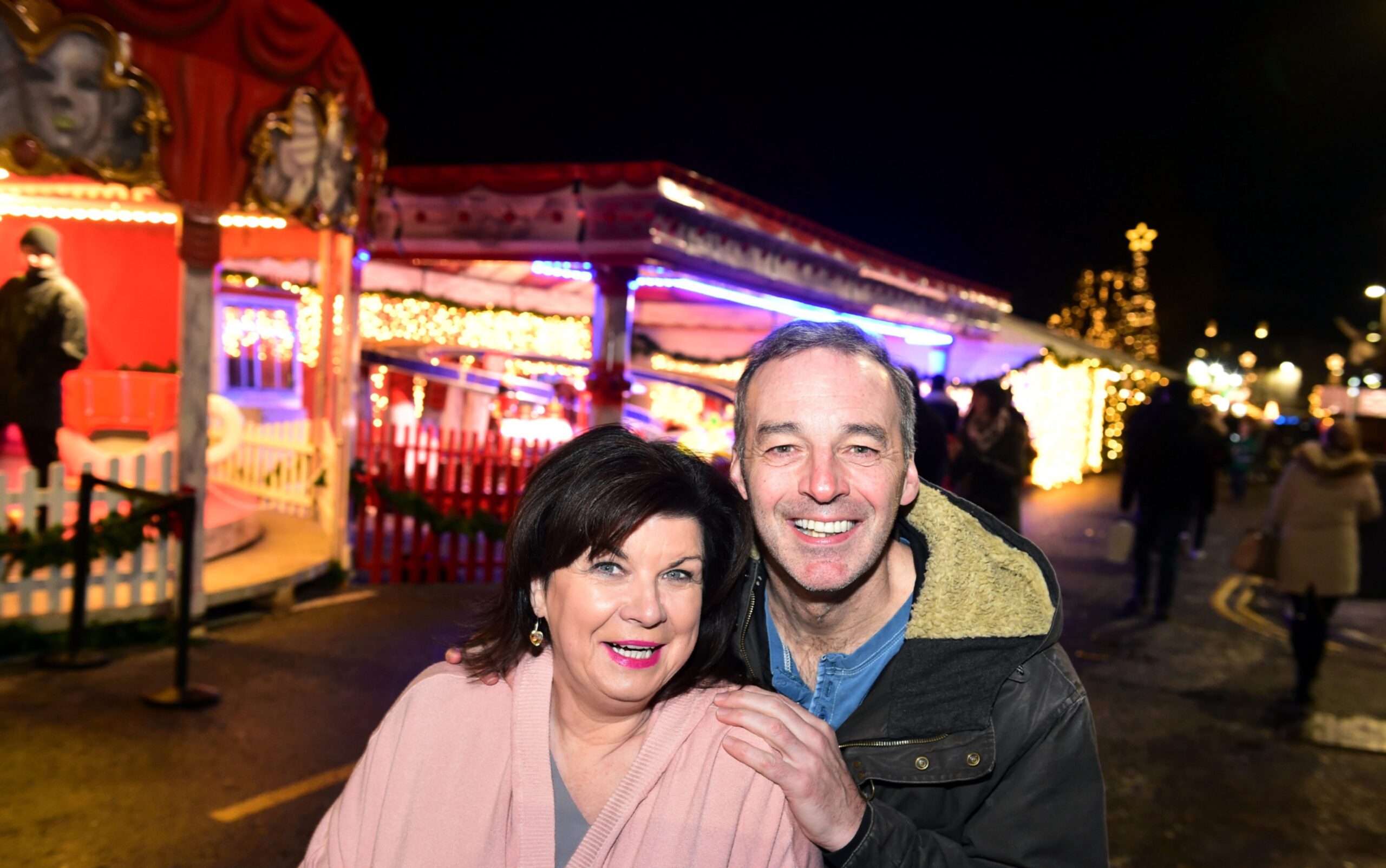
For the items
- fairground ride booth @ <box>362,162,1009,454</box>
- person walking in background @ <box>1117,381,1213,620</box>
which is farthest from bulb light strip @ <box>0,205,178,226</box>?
person walking in background @ <box>1117,381,1213,620</box>

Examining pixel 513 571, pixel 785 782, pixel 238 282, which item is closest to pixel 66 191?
pixel 238 282

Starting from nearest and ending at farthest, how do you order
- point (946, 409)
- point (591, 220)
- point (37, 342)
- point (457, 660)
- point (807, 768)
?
point (807, 768), point (457, 660), point (37, 342), point (946, 409), point (591, 220)

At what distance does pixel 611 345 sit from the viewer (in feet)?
38.0

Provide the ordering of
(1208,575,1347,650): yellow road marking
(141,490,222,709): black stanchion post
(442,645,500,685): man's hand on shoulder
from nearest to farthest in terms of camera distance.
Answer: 1. (442,645,500,685): man's hand on shoulder
2. (141,490,222,709): black stanchion post
3. (1208,575,1347,650): yellow road marking

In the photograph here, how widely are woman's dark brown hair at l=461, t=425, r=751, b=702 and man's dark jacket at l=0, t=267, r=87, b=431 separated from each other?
6.83 m

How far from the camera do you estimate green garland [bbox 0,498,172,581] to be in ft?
21.4

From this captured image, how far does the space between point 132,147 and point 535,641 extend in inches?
250

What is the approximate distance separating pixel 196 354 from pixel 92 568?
1.72 meters

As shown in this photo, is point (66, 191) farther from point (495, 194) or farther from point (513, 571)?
point (513, 571)

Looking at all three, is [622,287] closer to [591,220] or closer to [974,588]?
[591,220]

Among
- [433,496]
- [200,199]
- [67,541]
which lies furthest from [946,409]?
[67,541]

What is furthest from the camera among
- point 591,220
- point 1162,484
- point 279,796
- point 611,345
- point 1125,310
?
point 1125,310

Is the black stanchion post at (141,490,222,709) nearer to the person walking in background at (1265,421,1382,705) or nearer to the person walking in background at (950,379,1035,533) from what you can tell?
the person walking in background at (950,379,1035,533)

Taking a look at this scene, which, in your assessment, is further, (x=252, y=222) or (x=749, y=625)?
(x=252, y=222)
